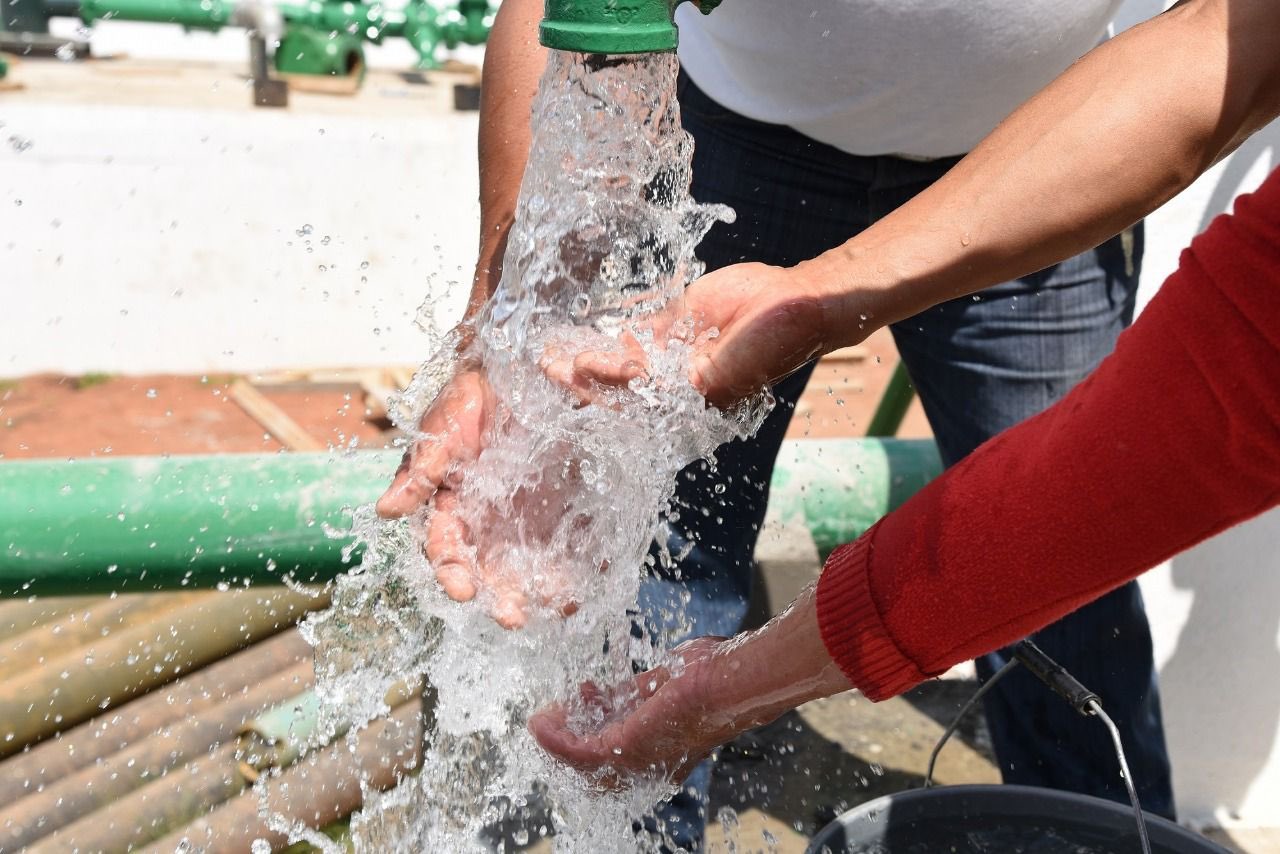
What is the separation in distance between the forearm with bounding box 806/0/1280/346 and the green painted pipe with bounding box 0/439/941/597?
32.1 inches

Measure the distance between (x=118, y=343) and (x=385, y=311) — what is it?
1127mm

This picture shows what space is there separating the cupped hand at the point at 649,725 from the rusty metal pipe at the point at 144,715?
1.09 m

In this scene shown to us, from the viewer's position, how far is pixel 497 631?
1599mm

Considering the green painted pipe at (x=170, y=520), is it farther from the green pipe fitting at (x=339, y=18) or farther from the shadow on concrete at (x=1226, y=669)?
the green pipe fitting at (x=339, y=18)

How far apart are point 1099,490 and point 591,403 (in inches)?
24.5

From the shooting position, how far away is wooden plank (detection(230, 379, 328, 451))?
14.9 ft

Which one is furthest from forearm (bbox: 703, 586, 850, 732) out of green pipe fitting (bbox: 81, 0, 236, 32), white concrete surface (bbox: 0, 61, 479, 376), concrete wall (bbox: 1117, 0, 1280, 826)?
green pipe fitting (bbox: 81, 0, 236, 32)

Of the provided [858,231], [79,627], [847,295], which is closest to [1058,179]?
[847,295]

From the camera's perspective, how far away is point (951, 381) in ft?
5.83

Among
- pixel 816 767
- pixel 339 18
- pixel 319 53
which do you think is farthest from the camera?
pixel 339 18

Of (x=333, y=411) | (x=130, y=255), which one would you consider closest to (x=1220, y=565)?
(x=333, y=411)

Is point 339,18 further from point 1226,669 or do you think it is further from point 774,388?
point 1226,669

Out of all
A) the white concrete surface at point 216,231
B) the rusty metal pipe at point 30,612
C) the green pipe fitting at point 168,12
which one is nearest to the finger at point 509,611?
the rusty metal pipe at point 30,612

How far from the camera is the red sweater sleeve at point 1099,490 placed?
899 mm
